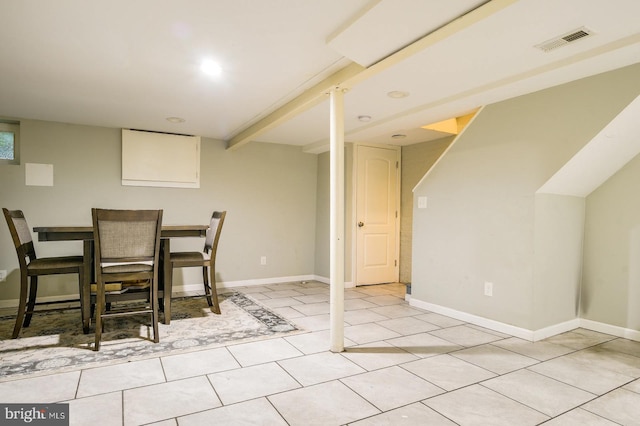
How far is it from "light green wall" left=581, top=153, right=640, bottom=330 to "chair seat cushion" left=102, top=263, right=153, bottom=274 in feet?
12.9

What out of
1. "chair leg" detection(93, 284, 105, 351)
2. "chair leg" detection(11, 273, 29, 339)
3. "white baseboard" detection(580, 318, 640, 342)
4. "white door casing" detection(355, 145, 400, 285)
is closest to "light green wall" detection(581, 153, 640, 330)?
"white baseboard" detection(580, 318, 640, 342)

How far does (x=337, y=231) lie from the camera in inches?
108

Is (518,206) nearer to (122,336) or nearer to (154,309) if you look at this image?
(154,309)

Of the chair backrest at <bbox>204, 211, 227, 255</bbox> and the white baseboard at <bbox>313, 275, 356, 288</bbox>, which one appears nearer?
the chair backrest at <bbox>204, 211, 227, 255</bbox>

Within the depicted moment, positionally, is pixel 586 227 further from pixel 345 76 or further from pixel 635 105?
pixel 345 76

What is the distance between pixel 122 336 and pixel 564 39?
12.2 ft

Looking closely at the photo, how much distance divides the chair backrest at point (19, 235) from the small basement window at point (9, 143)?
1.47 metres

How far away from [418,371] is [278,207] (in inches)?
140

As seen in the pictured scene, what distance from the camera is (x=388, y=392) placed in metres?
2.08

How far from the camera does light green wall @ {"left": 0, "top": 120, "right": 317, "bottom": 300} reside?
13.7 ft

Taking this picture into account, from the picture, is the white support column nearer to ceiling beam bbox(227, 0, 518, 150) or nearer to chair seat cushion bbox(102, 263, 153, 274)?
ceiling beam bbox(227, 0, 518, 150)

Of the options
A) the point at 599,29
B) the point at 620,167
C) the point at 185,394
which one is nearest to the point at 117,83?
the point at 185,394

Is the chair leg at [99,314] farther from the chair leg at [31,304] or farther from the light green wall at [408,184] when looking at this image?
the light green wall at [408,184]

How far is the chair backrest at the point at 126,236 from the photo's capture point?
2705 millimetres
